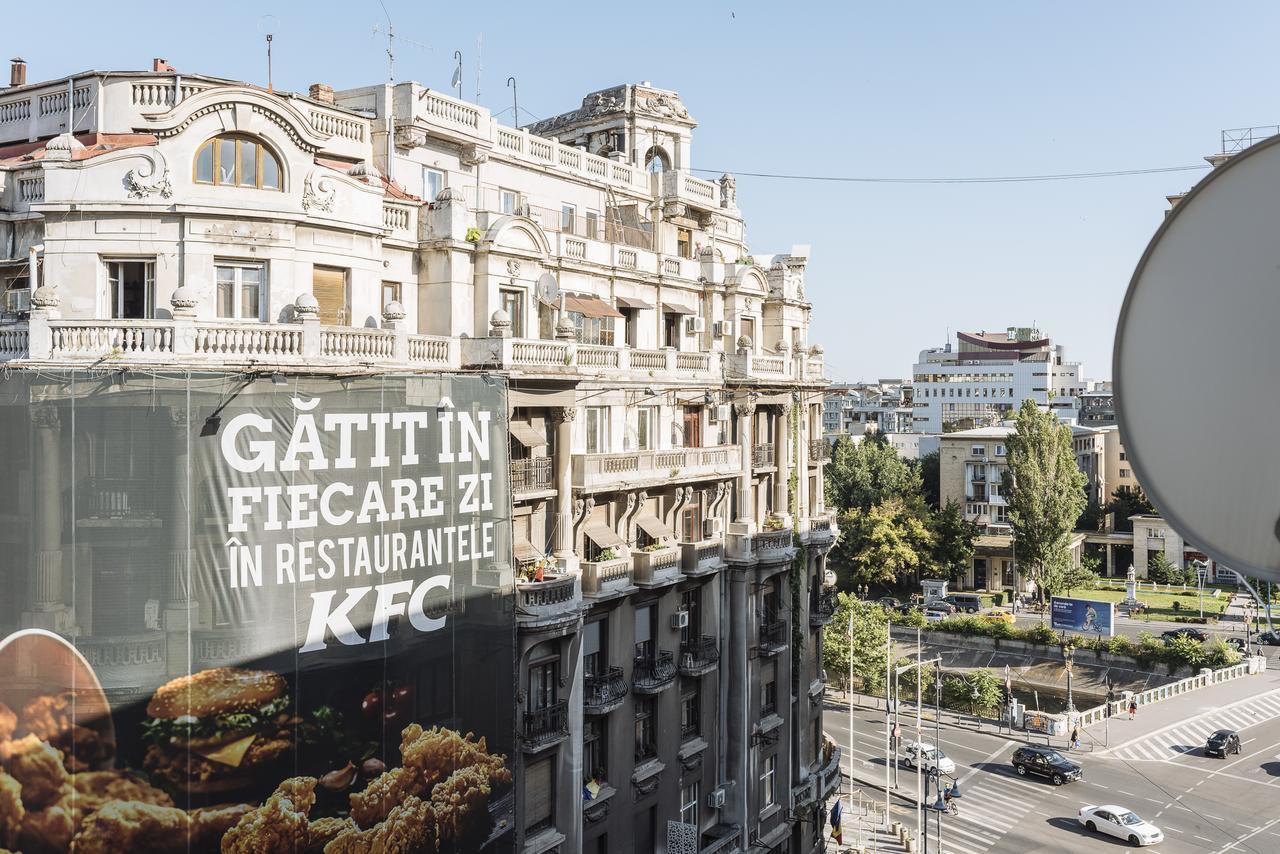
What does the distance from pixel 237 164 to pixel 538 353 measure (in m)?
9.54

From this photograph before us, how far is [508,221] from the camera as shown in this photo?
102ft

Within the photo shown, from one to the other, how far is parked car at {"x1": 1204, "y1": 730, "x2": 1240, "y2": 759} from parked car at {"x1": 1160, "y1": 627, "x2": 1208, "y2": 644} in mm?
20379

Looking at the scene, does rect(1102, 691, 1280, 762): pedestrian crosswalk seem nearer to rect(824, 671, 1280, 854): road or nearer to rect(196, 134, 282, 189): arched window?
rect(824, 671, 1280, 854): road

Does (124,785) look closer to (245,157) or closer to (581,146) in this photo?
(245,157)

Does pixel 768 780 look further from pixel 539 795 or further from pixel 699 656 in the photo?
pixel 539 795

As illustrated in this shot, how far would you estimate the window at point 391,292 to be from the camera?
29.4 metres

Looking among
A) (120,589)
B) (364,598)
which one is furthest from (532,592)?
(120,589)

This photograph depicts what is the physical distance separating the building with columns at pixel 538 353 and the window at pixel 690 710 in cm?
11

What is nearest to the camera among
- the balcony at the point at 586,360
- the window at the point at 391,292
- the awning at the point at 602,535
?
the balcony at the point at 586,360

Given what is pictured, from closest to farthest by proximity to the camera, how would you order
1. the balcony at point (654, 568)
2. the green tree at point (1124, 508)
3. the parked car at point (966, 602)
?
the balcony at point (654, 568), the parked car at point (966, 602), the green tree at point (1124, 508)

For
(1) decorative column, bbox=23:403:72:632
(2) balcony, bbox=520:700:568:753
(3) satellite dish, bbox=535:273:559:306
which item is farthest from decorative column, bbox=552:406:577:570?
(1) decorative column, bbox=23:403:72:632

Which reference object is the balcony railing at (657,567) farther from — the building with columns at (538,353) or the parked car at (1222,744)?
the parked car at (1222,744)

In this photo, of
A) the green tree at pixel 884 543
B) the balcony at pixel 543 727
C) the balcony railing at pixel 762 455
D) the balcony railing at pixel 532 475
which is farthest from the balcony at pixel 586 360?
the green tree at pixel 884 543

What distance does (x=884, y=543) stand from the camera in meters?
98.2
